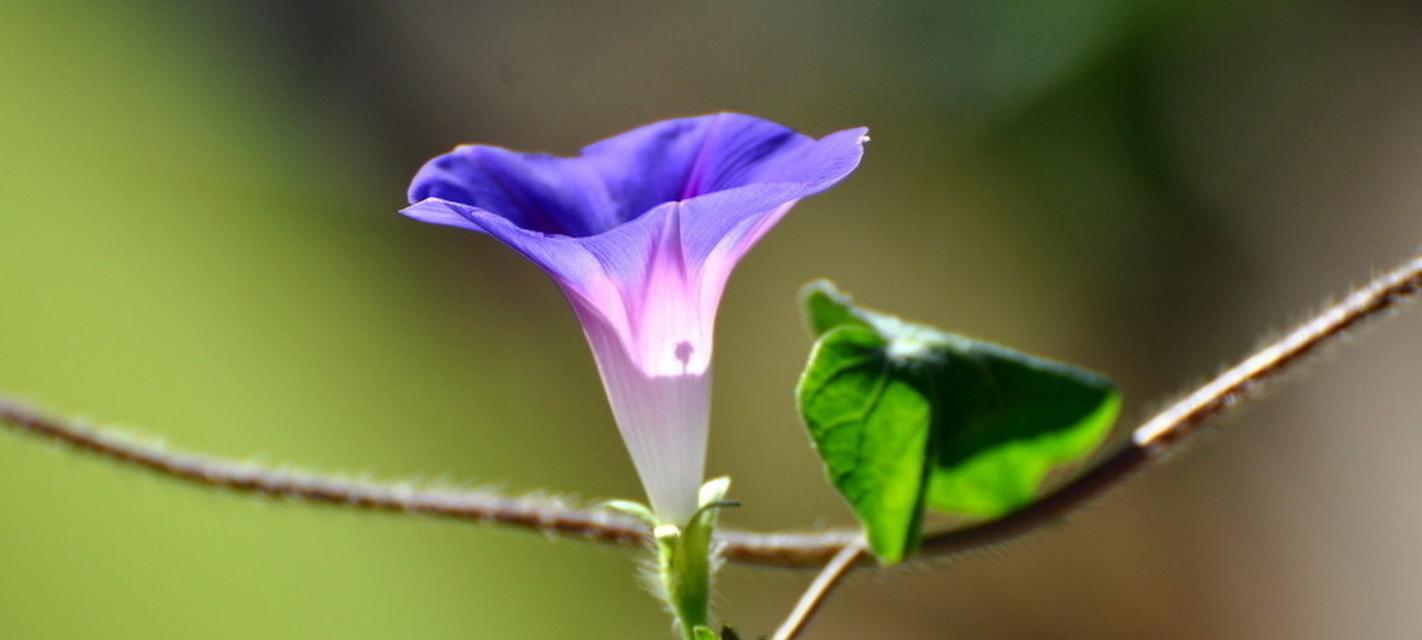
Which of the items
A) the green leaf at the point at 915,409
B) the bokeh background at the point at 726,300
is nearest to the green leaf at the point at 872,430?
the green leaf at the point at 915,409

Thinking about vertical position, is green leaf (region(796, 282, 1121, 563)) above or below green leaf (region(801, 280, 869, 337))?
below

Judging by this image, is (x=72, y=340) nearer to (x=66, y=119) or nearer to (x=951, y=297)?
(x=66, y=119)

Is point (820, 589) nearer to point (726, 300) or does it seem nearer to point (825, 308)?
point (825, 308)

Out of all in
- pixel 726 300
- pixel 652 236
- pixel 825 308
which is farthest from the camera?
pixel 726 300

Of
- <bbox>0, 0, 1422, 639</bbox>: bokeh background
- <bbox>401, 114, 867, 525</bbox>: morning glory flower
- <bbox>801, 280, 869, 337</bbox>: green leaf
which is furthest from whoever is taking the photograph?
<bbox>0, 0, 1422, 639</bbox>: bokeh background

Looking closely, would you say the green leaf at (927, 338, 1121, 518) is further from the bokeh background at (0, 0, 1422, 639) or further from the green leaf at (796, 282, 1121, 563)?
the bokeh background at (0, 0, 1422, 639)

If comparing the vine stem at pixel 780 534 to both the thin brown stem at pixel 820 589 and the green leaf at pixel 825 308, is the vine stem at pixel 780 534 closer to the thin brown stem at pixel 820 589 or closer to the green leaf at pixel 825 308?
the thin brown stem at pixel 820 589

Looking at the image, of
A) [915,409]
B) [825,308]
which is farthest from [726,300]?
[915,409]

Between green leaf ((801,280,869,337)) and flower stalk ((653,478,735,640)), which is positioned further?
green leaf ((801,280,869,337))

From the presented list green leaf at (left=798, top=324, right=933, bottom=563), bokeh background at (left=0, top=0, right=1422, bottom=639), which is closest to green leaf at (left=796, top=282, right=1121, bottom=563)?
green leaf at (left=798, top=324, right=933, bottom=563)
